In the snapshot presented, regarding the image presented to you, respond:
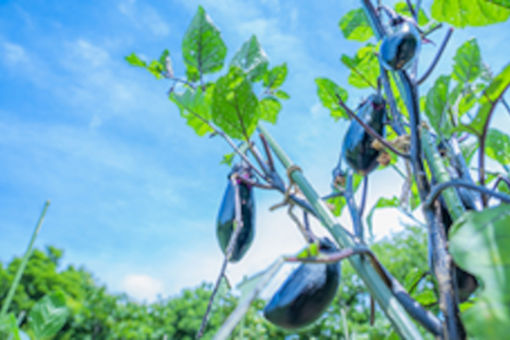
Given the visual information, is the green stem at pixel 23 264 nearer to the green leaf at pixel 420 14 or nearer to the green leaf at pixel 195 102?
the green leaf at pixel 195 102

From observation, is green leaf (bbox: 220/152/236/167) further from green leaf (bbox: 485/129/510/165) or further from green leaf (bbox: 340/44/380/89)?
green leaf (bbox: 485/129/510/165)

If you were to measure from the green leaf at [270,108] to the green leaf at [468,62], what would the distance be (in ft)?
→ 0.77

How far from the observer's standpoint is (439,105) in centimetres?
24

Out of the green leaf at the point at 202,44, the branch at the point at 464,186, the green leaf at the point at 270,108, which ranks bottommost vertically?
the branch at the point at 464,186

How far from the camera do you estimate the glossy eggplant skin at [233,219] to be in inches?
11.9

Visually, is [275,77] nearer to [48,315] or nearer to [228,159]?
[228,159]

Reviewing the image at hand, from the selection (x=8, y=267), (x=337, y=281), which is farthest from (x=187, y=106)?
(x=8, y=267)

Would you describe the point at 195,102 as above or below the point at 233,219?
above

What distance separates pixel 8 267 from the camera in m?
9.31

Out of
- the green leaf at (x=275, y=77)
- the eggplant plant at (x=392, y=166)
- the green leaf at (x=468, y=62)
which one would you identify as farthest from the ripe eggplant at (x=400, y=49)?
the green leaf at (x=275, y=77)

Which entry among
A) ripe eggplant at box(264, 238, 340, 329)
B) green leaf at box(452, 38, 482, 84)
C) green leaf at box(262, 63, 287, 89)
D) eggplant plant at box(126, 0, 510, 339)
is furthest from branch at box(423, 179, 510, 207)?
green leaf at box(262, 63, 287, 89)

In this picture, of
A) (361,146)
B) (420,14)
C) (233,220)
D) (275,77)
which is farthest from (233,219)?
(420,14)

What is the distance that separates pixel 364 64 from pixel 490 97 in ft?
0.74

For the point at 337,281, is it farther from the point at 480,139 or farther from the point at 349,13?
the point at 349,13
